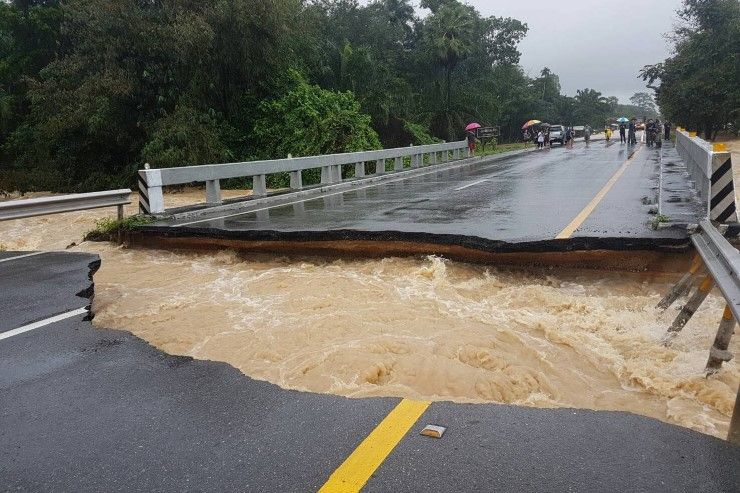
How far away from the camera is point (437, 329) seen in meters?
5.46

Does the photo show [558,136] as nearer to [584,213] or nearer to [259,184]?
[259,184]

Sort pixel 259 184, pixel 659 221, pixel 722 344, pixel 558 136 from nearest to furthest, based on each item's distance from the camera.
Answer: pixel 722 344, pixel 659 221, pixel 259 184, pixel 558 136

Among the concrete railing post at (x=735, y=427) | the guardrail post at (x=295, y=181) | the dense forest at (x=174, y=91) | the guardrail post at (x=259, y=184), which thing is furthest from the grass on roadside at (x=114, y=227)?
the dense forest at (x=174, y=91)

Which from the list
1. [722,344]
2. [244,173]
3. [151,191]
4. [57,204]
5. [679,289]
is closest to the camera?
[722,344]

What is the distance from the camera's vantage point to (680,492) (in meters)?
2.70

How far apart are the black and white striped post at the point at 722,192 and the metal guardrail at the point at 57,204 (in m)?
9.30

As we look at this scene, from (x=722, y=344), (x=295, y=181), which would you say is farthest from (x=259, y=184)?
(x=722, y=344)

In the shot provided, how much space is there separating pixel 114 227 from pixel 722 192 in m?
9.12

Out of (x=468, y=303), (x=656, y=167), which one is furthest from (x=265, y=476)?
(x=656, y=167)

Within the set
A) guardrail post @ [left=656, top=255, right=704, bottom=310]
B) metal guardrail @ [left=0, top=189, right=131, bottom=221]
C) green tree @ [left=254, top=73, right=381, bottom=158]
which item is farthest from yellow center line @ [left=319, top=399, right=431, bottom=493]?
green tree @ [left=254, top=73, right=381, bottom=158]

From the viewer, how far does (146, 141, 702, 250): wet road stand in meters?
8.02

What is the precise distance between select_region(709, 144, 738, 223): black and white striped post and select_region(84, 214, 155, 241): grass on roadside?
856 cm

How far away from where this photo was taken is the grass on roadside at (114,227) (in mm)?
10062

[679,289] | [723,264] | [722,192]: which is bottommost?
[679,289]
